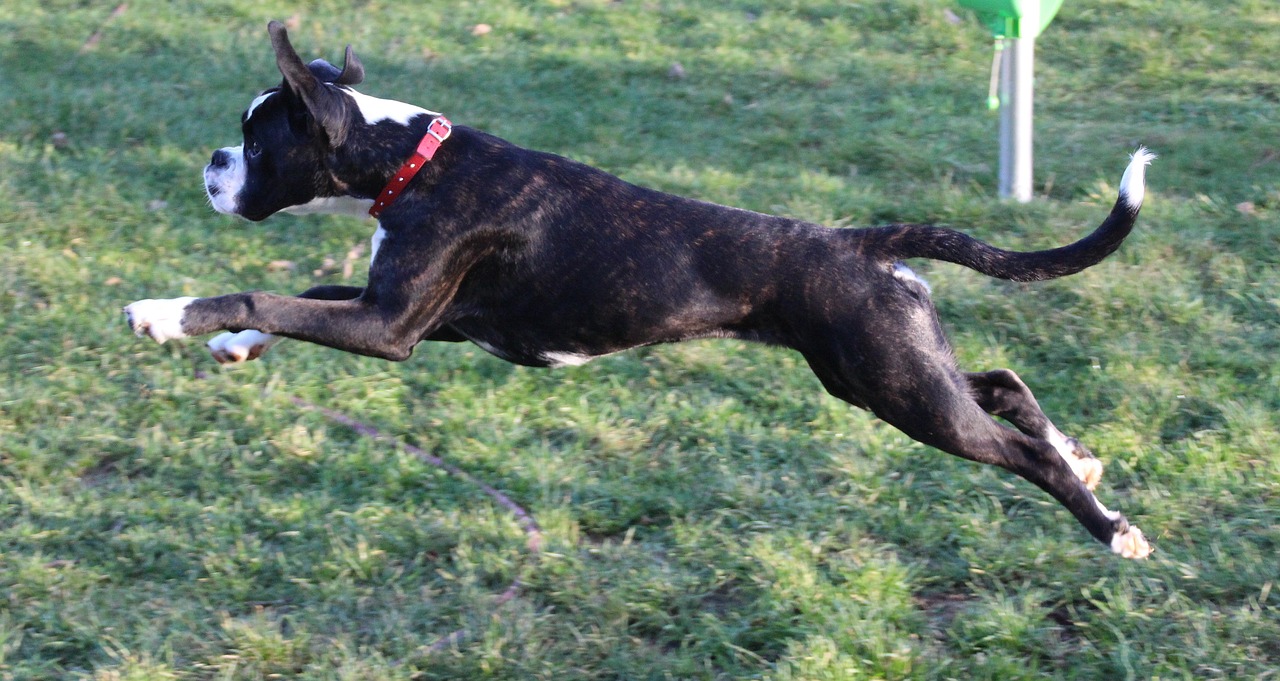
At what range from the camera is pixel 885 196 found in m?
7.09

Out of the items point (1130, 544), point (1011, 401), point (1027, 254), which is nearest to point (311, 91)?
point (1027, 254)

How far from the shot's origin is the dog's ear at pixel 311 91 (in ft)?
12.2

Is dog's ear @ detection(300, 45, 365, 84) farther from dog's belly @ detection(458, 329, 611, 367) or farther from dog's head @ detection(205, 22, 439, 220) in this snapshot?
dog's belly @ detection(458, 329, 611, 367)

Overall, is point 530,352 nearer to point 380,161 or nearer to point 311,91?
point 380,161

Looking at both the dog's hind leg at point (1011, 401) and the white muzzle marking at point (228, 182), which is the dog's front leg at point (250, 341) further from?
the dog's hind leg at point (1011, 401)

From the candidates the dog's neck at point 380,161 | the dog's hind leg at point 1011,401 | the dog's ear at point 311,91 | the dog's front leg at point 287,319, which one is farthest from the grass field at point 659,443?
the dog's ear at point 311,91

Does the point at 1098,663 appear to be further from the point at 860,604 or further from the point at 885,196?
the point at 885,196

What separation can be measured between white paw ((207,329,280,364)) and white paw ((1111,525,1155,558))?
9.45 feet

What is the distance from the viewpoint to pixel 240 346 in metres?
4.37

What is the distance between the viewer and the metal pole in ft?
22.2

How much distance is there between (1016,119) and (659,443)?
3071mm

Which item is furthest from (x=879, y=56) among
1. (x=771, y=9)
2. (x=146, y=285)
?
(x=146, y=285)

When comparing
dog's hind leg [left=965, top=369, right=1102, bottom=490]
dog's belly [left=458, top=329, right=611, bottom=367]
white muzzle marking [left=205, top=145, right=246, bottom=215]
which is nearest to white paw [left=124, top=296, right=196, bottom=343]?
white muzzle marking [left=205, top=145, right=246, bottom=215]

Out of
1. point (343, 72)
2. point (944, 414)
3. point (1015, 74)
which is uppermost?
point (1015, 74)
